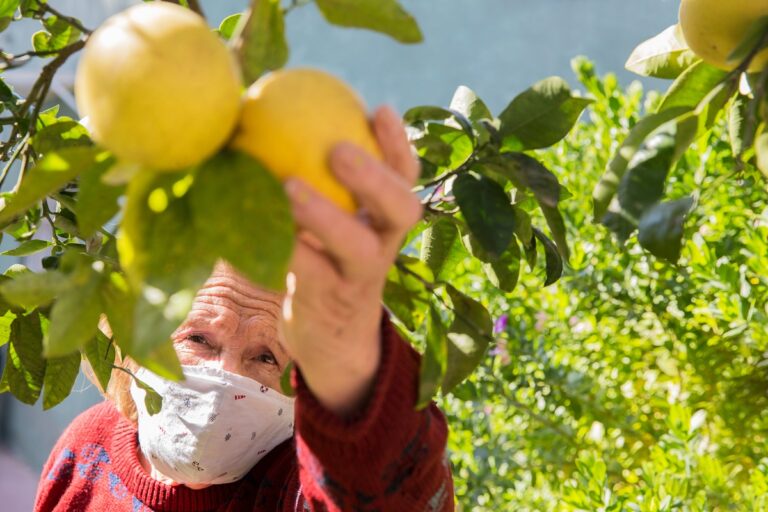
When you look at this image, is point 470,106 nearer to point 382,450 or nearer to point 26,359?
point 382,450

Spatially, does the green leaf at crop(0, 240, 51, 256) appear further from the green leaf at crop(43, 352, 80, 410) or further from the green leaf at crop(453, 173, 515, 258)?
the green leaf at crop(453, 173, 515, 258)

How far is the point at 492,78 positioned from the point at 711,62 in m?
3.43

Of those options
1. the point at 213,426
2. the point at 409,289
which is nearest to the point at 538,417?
the point at 213,426

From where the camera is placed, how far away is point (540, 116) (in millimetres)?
664

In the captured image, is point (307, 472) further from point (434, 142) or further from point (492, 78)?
point (492, 78)

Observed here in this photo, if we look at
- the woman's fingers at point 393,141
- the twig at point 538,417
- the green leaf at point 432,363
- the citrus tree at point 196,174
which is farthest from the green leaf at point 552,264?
the twig at point 538,417

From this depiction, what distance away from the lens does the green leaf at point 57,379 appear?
86cm

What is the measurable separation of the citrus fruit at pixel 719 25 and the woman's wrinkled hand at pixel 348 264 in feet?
0.86

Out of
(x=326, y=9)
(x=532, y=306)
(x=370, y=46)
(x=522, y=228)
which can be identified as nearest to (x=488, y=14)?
(x=370, y=46)

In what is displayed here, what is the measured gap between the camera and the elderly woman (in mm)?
494

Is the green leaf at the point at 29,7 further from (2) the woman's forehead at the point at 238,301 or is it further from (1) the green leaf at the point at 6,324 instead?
(2) the woman's forehead at the point at 238,301

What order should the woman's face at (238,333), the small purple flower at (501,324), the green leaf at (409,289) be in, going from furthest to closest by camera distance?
the small purple flower at (501,324) < the woman's face at (238,333) < the green leaf at (409,289)

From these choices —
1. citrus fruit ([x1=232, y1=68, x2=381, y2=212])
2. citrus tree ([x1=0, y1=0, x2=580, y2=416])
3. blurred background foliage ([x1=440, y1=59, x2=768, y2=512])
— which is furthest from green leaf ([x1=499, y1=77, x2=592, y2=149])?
blurred background foliage ([x1=440, y1=59, x2=768, y2=512])

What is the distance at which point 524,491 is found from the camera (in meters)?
1.81
